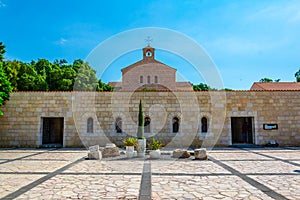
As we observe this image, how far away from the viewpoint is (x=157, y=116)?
41.8 feet

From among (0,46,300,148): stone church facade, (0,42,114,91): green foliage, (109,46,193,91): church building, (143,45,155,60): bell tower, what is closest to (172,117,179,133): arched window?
(0,46,300,148): stone church facade

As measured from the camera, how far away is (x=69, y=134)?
12.6m

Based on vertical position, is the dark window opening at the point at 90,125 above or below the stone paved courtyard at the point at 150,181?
above

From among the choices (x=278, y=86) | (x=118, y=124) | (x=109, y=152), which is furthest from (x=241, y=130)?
(x=278, y=86)

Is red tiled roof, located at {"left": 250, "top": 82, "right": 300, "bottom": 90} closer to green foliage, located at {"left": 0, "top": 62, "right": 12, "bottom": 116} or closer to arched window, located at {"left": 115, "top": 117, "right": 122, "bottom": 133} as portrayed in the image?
arched window, located at {"left": 115, "top": 117, "right": 122, "bottom": 133}

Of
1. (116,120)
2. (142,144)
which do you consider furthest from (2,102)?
(142,144)

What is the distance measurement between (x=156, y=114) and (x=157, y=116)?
12 centimetres

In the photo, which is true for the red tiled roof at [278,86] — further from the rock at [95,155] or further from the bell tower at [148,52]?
the rock at [95,155]

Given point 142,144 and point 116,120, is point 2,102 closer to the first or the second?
point 116,120

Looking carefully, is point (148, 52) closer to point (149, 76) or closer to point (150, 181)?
point (149, 76)

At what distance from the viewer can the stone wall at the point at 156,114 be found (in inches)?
496

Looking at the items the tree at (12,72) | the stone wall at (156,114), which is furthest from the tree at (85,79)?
the stone wall at (156,114)

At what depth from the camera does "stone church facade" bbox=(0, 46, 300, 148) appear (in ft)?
41.4

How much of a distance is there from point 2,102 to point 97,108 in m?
4.80
